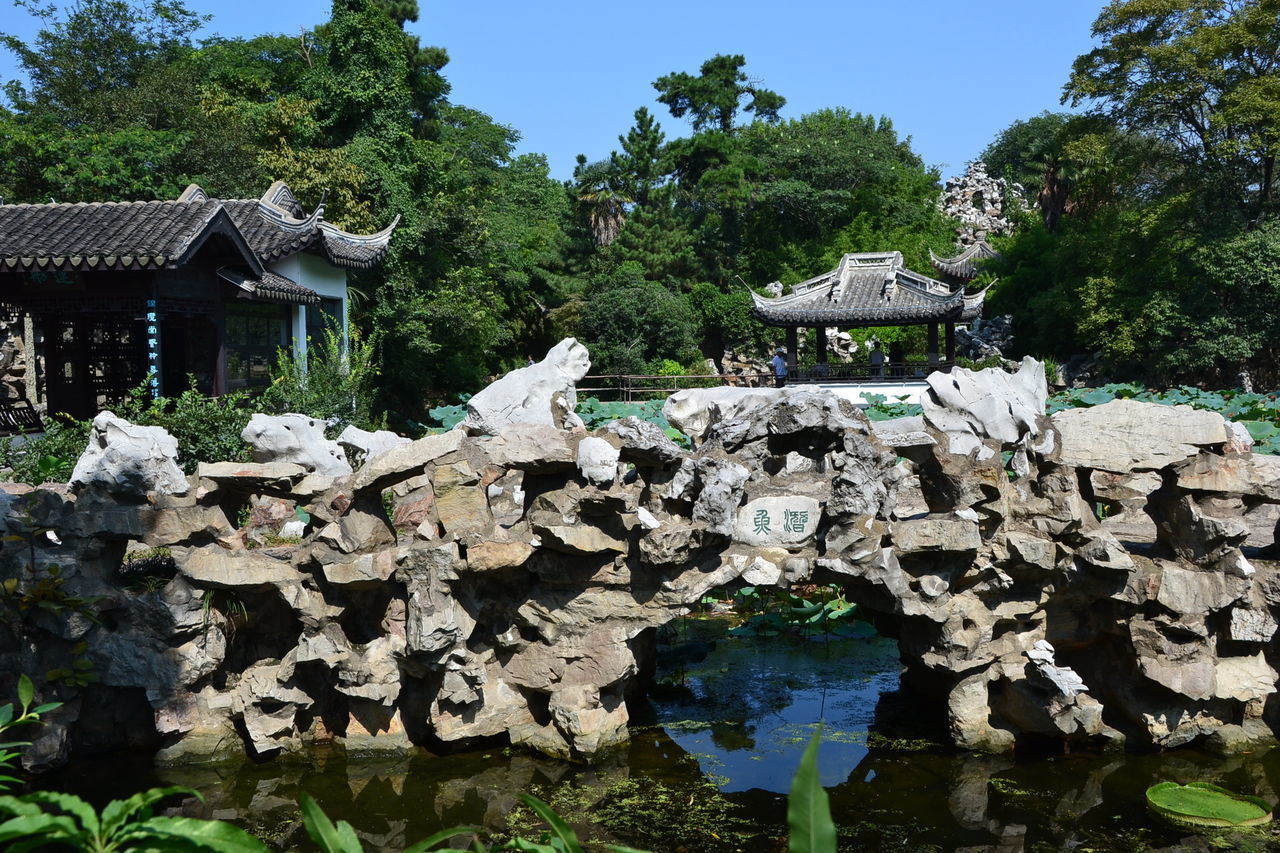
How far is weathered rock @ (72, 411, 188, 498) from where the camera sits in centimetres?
627

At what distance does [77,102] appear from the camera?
21.4 m

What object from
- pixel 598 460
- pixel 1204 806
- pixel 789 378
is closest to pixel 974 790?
pixel 1204 806

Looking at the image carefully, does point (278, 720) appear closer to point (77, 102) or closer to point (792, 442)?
point (792, 442)

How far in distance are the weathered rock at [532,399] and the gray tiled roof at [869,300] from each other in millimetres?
17226

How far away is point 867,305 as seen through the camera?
24.8 meters

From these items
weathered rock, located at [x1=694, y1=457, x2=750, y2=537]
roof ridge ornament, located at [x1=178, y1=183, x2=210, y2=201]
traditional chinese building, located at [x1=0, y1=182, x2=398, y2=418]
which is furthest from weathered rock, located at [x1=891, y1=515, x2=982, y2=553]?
roof ridge ornament, located at [x1=178, y1=183, x2=210, y2=201]

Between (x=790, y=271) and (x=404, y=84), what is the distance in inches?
688

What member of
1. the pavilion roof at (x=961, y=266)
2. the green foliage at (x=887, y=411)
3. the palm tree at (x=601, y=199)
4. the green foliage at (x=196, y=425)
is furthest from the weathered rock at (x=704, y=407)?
the pavilion roof at (x=961, y=266)

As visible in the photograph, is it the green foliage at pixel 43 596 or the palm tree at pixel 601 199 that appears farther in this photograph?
the palm tree at pixel 601 199

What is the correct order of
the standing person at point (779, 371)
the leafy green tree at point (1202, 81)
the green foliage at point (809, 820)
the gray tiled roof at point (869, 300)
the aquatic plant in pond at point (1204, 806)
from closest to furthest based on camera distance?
1. the green foliage at point (809, 820)
2. the aquatic plant in pond at point (1204, 806)
3. the leafy green tree at point (1202, 81)
4. the gray tiled roof at point (869, 300)
5. the standing person at point (779, 371)

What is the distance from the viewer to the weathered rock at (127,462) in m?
6.27

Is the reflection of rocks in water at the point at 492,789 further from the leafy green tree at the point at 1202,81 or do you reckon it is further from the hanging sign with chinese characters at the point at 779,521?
the leafy green tree at the point at 1202,81

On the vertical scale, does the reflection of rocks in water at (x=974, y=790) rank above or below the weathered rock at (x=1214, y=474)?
below

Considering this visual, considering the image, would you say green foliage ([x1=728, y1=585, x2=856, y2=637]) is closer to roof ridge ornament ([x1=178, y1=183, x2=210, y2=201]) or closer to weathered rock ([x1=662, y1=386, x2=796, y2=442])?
weathered rock ([x1=662, y1=386, x2=796, y2=442])
